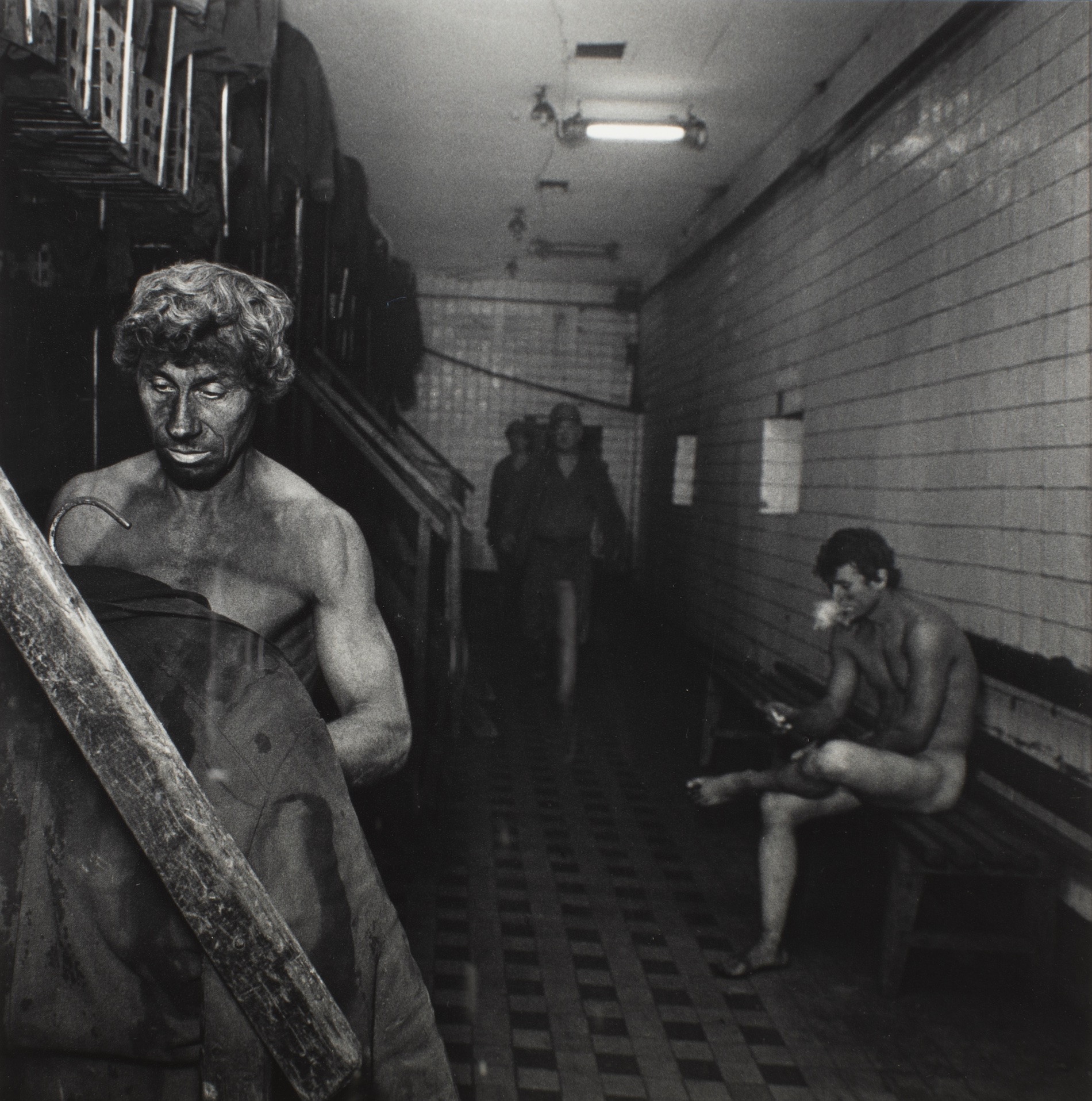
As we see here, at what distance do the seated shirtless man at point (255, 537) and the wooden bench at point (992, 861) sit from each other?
2.20 m

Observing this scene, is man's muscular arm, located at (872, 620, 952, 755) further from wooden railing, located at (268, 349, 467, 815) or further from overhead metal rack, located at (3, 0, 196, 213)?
overhead metal rack, located at (3, 0, 196, 213)

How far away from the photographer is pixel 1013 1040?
306 centimetres

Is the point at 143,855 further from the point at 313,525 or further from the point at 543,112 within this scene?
the point at 543,112

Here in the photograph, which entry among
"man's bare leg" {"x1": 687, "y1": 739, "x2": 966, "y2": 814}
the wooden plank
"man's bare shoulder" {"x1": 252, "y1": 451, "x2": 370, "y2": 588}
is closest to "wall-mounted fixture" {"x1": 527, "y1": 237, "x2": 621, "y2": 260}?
"man's bare leg" {"x1": 687, "y1": 739, "x2": 966, "y2": 814}

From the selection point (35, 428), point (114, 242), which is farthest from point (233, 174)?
point (35, 428)

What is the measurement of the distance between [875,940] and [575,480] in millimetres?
4060

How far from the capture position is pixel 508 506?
23.9ft

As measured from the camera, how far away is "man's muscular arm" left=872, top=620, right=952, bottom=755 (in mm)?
3543

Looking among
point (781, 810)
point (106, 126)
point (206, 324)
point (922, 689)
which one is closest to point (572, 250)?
point (922, 689)

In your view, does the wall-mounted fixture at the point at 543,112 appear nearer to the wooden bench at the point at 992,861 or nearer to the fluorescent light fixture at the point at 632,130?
the fluorescent light fixture at the point at 632,130

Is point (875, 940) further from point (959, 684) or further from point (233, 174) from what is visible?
point (233, 174)

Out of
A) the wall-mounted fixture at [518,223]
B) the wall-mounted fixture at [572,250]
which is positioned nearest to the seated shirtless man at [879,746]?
the wall-mounted fixture at [518,223]

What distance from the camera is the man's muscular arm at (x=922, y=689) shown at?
139 inches

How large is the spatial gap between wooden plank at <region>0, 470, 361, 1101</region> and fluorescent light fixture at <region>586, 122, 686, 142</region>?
554cm
